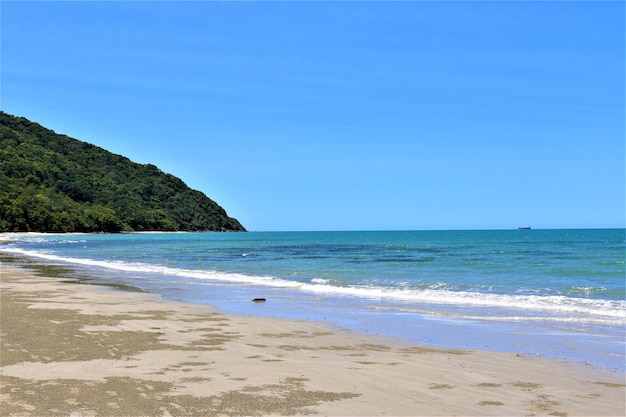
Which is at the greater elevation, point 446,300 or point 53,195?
point 53,195

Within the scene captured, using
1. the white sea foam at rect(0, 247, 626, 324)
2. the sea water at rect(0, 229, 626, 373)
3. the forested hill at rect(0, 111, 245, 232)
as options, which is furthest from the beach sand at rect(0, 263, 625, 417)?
the forested hill at rect(0, 111, 245, 232)

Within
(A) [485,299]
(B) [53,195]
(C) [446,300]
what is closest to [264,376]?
(C) [446,300]

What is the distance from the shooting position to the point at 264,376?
823 cm

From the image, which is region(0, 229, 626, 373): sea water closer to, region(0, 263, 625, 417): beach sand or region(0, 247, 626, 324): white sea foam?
region(0, 247, 626, 324): white sea foam

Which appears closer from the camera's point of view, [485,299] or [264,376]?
[264,376]

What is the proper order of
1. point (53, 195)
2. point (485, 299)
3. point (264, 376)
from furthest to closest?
point (53, 195) < point (485, 299) < point (264, 376)

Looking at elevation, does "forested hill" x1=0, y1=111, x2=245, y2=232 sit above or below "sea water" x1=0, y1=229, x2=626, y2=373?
above

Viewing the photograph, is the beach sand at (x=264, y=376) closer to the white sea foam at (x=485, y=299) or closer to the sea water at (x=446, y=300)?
the sea water at (x=446, y=300)

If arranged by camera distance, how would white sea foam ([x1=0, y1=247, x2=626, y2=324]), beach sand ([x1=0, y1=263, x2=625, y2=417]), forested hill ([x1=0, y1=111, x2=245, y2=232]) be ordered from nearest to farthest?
beach sand ([x1=0, y1=263, x2=625, y2=417]) < white sea foam ([x1=0, y1=247, x2=626, y2=324]) < forested hill ([x1=0, y1=111, x2=245, y2=232])

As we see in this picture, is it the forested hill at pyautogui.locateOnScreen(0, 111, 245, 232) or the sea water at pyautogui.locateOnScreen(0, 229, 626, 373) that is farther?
the forested hill at pyautogui.locateOnScreen(0, 111, 245, 232)

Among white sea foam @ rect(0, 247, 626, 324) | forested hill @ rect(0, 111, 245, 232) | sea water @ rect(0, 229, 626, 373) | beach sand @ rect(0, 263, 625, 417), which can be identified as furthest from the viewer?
forested hill @ rect(0, 111, 245, 232)

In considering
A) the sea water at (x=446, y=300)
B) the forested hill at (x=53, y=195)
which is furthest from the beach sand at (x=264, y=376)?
the forested hill at (x=53, y=195)

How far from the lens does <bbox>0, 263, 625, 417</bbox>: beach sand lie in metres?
6.82

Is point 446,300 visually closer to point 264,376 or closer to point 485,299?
point 485,299
